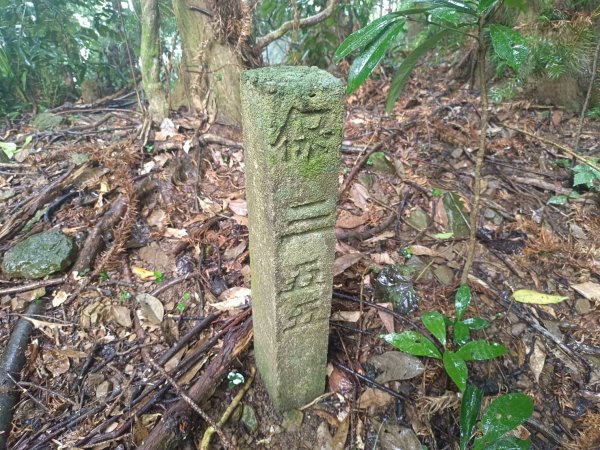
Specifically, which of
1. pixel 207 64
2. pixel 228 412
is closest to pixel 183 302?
pixel 228 412

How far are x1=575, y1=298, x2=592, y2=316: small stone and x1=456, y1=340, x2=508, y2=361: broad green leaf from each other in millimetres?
936

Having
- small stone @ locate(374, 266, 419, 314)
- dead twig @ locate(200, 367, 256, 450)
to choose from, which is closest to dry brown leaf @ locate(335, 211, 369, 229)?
small stone @ locate(374, 266, 419, 314)

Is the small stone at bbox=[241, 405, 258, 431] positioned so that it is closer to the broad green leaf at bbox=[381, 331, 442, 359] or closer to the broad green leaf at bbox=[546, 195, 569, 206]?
the broad green leaf at bbox=[381, 331, 442, 359]

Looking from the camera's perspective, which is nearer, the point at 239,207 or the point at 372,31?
the point at 372,31

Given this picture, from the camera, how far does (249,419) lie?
6.64 ft

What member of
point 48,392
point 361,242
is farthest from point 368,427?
point 48,392

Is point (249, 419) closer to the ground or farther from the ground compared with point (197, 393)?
closer to the ground

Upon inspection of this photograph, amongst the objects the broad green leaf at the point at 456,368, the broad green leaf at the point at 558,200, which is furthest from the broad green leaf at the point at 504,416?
the broad green leaf at the point at 558,200

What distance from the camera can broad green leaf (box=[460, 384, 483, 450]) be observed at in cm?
173

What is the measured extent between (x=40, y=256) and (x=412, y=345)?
2.34m

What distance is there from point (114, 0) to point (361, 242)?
396cm

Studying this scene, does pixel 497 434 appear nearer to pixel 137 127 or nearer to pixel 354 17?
pixel 137 127

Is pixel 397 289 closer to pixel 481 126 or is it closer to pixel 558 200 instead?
pixel 481 126

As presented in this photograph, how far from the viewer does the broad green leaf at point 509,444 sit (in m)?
1.58
